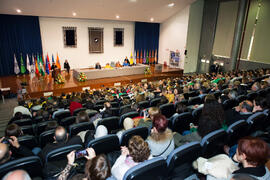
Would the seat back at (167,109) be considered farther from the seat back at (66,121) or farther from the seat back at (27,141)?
the seat back at (27,141)

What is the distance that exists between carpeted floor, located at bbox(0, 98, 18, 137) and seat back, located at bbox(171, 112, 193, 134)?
4754 millimetres

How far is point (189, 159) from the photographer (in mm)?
2188

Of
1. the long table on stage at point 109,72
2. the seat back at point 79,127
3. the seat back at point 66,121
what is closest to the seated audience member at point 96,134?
the seat back at point 79,127

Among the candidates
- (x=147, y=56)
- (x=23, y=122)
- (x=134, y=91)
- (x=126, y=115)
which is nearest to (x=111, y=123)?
(x=126, y=115)

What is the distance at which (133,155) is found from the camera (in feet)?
6.03

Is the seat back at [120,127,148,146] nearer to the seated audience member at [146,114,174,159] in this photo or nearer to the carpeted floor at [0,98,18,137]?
the seated audience member at [146,114,174,159]

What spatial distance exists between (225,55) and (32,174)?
1306 centimetres

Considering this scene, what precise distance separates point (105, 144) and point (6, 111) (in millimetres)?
6368

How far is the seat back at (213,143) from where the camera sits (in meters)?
2.31

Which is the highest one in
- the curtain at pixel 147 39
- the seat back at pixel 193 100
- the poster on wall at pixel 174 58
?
the curtain at pixel 147 39

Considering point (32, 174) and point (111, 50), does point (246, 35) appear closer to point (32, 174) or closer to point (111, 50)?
point (111, 50)

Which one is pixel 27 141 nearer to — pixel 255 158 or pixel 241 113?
pixel 255 158

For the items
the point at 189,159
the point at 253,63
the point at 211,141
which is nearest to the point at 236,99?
the point at 211,141

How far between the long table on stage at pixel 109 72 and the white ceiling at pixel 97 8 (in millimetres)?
3688
